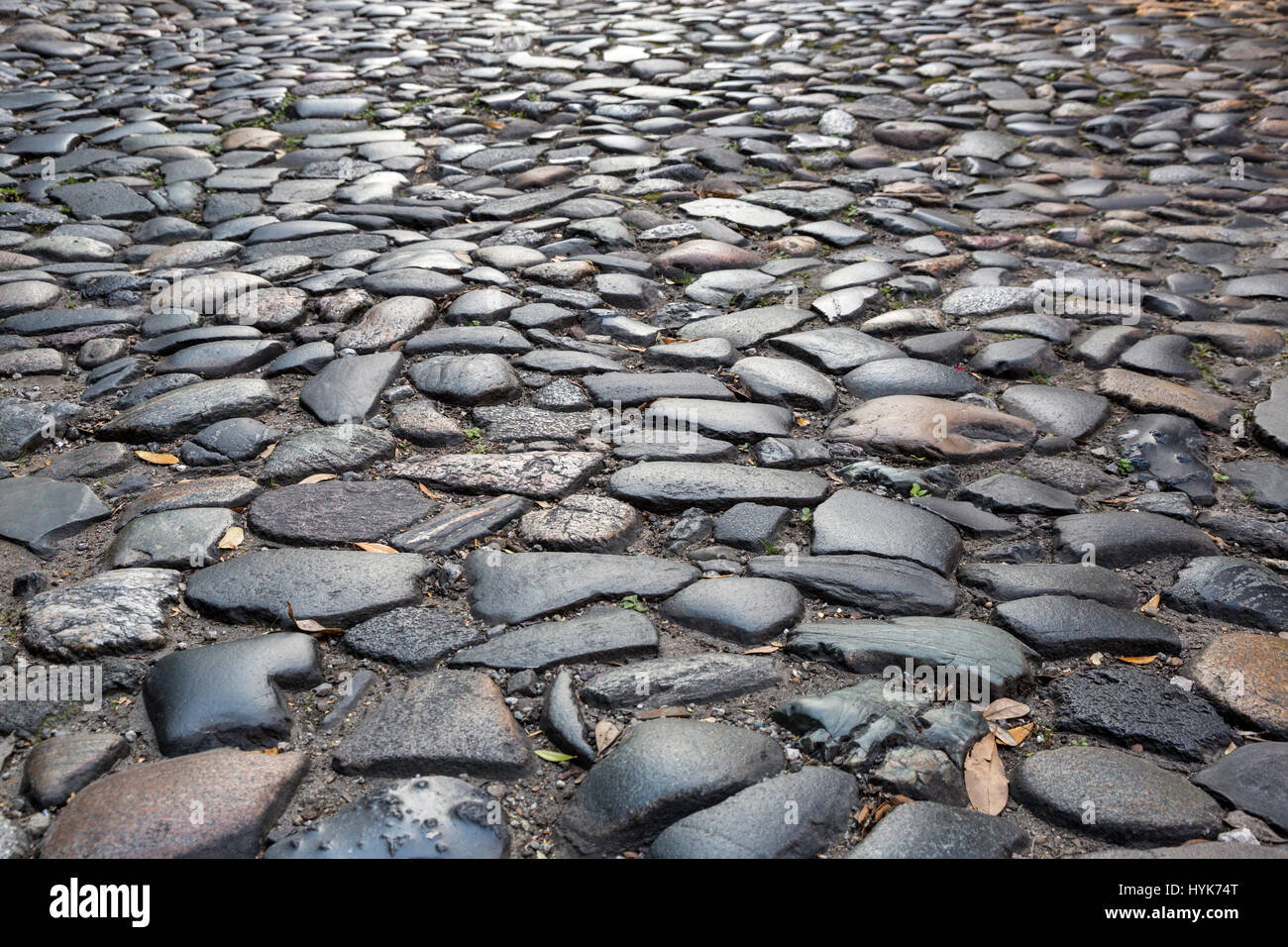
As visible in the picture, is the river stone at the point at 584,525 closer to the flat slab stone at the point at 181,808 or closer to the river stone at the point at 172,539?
the river stone at the point at 172,539

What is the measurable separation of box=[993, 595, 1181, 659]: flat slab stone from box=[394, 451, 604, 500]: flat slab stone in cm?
102

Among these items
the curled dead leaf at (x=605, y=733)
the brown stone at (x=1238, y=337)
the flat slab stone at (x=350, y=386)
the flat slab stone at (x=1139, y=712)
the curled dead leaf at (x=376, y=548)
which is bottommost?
the curled dead leaf at (x=605, y=733)

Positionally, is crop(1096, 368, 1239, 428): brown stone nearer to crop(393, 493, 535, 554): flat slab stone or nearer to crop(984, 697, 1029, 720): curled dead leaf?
crop(984, 697, 1029, 720): curled dead leaf

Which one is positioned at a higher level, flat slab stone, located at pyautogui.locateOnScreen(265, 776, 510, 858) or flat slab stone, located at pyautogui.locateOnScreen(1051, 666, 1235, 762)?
flat slab stone, located at pyautogui.locateOnScreen(1051, 666, 1235, 762)

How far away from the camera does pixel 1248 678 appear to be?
6.06 feet

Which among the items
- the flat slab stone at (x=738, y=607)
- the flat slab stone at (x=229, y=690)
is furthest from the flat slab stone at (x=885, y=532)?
the flat slab stone at (x=229, y=690)

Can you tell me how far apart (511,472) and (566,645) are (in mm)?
698

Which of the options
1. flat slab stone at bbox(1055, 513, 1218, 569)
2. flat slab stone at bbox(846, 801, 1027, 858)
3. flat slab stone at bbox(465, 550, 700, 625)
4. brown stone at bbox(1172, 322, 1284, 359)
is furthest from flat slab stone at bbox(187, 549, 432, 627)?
brown stone at bbox(1172, 322, 1284, 359)

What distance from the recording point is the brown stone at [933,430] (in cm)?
261

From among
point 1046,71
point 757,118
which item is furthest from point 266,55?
point 1046,71

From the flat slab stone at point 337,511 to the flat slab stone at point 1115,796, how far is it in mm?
1397

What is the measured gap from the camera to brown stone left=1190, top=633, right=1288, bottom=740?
5.77 ft

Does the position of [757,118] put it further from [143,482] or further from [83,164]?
[143,482]

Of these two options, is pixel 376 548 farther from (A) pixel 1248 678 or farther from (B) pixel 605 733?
(A) pixel 1248 678
